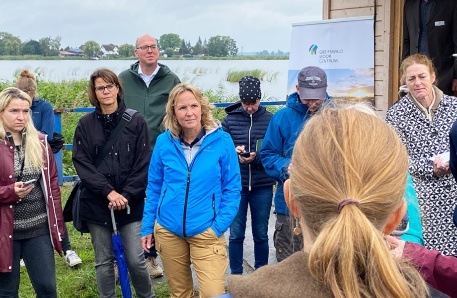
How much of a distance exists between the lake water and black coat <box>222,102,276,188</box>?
7.42m

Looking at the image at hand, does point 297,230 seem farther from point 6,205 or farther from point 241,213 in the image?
point 241,213

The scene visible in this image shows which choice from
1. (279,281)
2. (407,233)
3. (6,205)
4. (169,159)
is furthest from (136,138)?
(279,281)

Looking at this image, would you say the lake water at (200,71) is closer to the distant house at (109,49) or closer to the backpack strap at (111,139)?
the distant house at (109,49)

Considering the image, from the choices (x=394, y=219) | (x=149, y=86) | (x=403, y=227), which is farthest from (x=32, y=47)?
(x=394, y=219)

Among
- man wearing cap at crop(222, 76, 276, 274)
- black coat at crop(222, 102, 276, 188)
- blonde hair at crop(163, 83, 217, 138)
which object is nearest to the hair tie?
blonde hair at crop(163, 83, 217, 138)

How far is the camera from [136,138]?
183 inches

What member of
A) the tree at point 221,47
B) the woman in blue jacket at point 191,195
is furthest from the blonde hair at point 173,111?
the tree at point 221,47

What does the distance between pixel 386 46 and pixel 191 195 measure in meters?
4.31

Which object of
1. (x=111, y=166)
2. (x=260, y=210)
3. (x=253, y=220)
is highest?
(x=111, y=166)

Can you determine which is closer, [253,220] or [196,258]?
[196,258]

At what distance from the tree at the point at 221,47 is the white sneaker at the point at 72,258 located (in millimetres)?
7337

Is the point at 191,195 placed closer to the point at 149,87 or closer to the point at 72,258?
the point at 149,87

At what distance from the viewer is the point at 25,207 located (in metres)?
4.22

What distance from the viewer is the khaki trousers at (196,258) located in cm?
410
